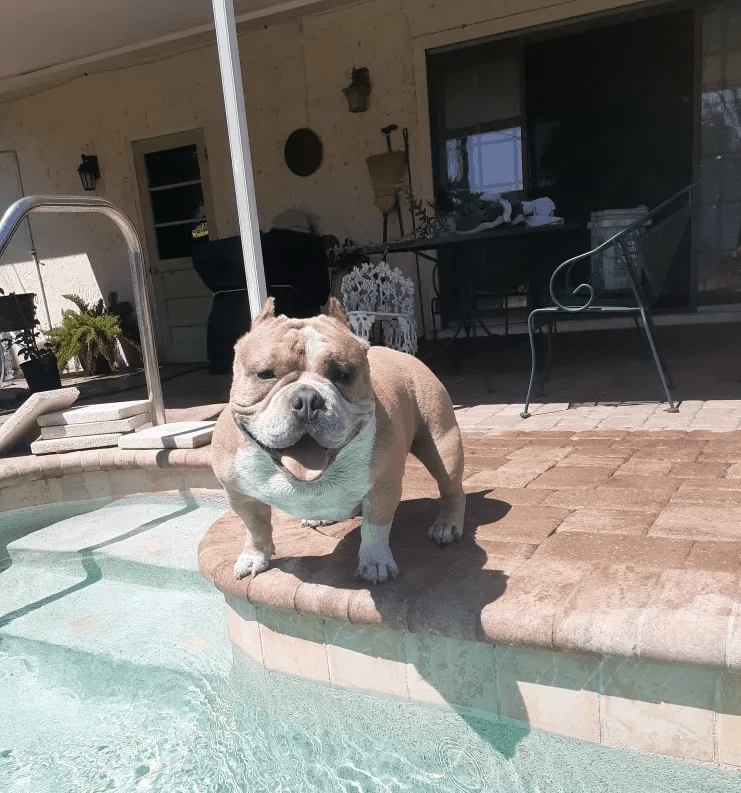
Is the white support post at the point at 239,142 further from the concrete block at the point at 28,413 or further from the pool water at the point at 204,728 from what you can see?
the concrete block at the point at 28,413

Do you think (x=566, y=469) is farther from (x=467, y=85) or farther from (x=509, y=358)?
(x=467, y=85)

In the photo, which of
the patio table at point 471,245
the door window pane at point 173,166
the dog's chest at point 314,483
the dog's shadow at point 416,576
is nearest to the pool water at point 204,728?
the dog's shadow at point 416,576

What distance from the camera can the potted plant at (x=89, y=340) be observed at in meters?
8.93

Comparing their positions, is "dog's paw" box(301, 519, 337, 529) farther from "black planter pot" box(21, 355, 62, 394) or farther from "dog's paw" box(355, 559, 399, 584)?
"black planter pot" box(21, 355, 62, 394)

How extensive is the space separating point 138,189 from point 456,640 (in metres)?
8.69

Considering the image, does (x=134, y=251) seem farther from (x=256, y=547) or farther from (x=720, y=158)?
(x=720, y=158)

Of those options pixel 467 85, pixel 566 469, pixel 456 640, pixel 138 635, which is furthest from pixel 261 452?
pixel 467 85

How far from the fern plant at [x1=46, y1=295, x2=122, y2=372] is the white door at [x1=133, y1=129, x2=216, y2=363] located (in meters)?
0.72

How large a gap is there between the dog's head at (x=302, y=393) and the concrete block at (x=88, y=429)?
278 cm

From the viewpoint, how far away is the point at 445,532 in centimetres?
229

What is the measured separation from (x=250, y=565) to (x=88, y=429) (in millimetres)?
2514

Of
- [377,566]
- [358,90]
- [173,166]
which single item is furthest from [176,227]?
[377,566]

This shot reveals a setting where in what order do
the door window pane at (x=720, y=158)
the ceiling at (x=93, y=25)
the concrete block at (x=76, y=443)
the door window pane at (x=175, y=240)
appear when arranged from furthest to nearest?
1. the door window pane at (x=175, y=240)
2. the door window pane at (x=720, y=158)
3. the ceiling at (x=93, y=25)
4. the concrete block at (x=76, y=443)

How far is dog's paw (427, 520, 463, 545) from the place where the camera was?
7.49 ft
